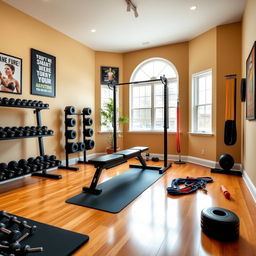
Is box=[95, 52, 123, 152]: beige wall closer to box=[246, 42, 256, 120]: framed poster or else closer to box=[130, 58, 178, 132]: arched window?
box=[130, 58, 178, 132]: arched window

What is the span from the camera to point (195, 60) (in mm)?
5133

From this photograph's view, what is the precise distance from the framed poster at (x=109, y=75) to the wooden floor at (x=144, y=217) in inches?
137

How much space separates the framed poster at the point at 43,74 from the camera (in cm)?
407

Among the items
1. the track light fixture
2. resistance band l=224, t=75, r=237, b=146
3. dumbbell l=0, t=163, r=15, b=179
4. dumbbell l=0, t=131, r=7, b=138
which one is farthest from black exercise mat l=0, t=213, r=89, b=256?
the track light fixture

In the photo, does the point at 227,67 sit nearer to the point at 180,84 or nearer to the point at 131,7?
the point at 180,84

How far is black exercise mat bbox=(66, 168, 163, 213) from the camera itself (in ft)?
8.36

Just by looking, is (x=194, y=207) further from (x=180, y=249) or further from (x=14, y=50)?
(x=14, y=50)

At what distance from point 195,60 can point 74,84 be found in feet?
10.8

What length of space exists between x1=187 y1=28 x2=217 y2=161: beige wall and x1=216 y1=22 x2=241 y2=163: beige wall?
0.35ft

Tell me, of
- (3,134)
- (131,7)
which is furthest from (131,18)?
(3,134)

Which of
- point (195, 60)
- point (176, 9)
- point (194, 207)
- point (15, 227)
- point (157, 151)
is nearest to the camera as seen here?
point (15, 227)

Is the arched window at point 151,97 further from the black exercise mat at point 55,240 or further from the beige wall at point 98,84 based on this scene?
the black exercise mat at point 55,240

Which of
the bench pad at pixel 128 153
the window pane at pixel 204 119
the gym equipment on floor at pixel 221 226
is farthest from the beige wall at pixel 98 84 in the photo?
the gym equipment on floor at pixel 221 226

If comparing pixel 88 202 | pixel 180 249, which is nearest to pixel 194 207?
pixel 180 249
